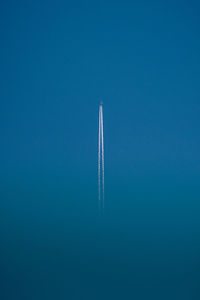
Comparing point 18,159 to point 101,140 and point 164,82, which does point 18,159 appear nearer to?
point 101,140

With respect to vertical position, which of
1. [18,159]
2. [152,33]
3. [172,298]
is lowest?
[172,298]

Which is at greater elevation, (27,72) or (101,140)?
(27,72)

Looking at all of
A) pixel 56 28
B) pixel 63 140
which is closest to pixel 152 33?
pixel 56 28

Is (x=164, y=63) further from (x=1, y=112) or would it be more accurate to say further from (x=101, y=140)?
(x=1, y=112)

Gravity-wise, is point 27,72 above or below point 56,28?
below

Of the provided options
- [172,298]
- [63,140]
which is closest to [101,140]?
[63,140]

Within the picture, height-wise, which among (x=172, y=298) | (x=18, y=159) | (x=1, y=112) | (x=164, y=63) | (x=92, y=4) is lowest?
(x=172, y=298)
